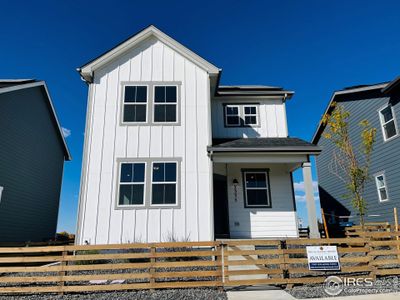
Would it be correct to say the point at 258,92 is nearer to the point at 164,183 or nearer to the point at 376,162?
the point at 164,183

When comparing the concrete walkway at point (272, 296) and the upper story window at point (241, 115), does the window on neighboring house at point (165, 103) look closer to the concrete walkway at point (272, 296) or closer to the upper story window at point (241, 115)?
the upper story window at point (241, 115)

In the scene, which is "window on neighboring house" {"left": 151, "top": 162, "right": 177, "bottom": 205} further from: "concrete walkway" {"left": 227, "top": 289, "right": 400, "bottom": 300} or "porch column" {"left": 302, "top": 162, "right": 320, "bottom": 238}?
"porch column" {"left": 302, "top": 162, "right": 320, "bottom": 238}

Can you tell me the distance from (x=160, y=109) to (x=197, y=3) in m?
6.73

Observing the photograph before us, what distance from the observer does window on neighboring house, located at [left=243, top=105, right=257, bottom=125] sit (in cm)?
1198

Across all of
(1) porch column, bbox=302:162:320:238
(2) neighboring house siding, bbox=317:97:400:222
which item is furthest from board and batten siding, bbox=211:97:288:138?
(2) neighboring house siding, bbox=317:97:400:222

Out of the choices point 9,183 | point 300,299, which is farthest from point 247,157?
point 9,183

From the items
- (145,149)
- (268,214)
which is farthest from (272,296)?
(145,149)

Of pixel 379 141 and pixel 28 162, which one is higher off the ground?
pixel 379 141

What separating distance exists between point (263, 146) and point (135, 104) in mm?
5130

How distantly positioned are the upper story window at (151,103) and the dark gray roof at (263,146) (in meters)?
2.09

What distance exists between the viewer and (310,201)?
8.87 meters

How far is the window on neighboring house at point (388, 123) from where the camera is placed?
1195 cm

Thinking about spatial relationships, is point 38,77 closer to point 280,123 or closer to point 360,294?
point 280,123

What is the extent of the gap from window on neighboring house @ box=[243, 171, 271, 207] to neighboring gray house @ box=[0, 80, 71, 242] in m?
10.3
